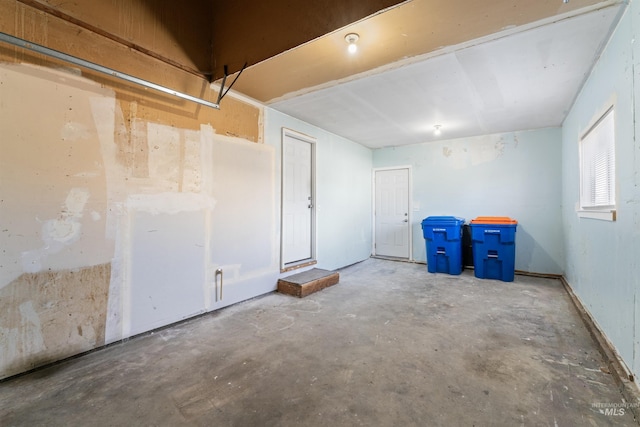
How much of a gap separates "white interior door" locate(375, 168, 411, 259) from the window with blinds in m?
2.99

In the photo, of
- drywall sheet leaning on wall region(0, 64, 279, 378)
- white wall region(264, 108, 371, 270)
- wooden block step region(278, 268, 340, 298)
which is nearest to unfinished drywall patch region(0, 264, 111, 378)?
drywall sheet leaning on wall region(0, 64, 279, 378)

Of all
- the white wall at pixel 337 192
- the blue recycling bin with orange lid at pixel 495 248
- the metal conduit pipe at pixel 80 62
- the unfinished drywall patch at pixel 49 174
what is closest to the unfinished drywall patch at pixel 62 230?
the unfinished drywall patch at pixel 49 174

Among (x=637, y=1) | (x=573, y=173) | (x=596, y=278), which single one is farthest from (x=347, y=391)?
(x=573, y=173)

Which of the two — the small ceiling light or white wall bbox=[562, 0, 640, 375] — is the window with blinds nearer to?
white wall bbox=[562, 0, 640, 375]

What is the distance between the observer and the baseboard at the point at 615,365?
1.62 m

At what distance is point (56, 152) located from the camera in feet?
6.77

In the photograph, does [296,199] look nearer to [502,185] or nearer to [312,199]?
[312,199]

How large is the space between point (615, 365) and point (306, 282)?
2.89m

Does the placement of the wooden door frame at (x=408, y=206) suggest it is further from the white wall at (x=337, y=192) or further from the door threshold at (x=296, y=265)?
the door threshold at (x=296, y=265)

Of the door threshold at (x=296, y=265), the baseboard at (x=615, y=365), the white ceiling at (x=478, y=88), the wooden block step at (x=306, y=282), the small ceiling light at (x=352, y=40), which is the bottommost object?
the baseboard at (x=615, y=365)

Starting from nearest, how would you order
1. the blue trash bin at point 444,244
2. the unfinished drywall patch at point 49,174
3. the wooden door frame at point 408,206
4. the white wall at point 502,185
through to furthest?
the unfinished drywall patch at point 49,174, the white wall at point 502,185, the blue trash bin at point 444,244, the wooden door frame at point 408,206

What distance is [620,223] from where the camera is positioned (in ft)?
6.50

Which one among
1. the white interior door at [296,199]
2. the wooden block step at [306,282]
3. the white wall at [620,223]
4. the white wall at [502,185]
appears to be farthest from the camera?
the white wall at [502,185]

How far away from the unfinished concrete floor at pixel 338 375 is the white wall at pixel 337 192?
199 cm
